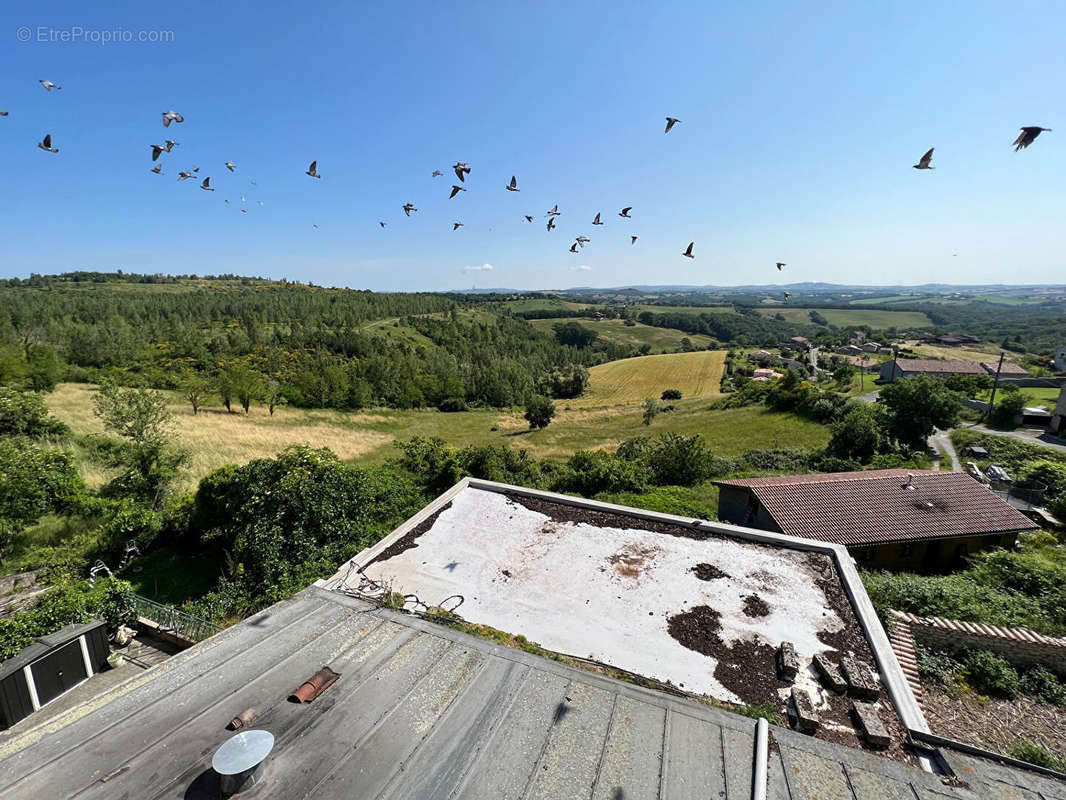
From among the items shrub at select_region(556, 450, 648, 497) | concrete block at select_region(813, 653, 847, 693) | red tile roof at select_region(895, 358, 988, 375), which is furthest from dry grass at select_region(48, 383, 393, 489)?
red tile roof at select_region(895, 358, 988, 375)

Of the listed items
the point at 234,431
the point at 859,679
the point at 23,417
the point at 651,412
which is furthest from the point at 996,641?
the point at 651,412

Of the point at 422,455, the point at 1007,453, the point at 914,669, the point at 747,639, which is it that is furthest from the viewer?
the point at 1007,453

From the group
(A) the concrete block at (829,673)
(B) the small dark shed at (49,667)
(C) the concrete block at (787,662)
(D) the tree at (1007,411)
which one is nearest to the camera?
(A) the concrete block at (829,673)

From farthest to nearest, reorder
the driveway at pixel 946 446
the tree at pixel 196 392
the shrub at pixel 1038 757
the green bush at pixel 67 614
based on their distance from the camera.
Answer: the tree at pixel 196 392, the driveway at pixel 946 446, the green bush at pixel 67 614, the shrub at pixel 1038 757

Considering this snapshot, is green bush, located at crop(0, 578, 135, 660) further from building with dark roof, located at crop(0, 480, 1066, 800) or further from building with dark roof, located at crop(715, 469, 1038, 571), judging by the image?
building with dark roof, located at crop(715, 469, 1038, 571)

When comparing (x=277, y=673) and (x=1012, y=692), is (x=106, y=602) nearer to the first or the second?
(x=277, y=673)

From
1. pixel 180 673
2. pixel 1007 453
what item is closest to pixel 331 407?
pixel 180 673

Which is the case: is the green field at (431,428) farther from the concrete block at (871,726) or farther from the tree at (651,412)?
the concrete block at (871,726)

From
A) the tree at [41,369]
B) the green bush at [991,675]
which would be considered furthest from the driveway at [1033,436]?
the tree at [41,369]
